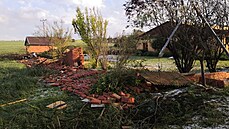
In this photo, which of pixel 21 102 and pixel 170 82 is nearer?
pixel 21 102

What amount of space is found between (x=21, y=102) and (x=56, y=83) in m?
2.05

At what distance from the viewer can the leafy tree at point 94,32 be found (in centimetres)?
1259

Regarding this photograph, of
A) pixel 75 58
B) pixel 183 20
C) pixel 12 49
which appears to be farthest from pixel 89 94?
pixel 12 49

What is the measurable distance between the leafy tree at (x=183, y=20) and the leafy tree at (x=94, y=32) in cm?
279

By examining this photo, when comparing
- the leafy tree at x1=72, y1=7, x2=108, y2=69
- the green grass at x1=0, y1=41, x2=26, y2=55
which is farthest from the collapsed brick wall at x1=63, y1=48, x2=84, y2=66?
the green grass at x1=0, y1=41, x2=26, y2=55

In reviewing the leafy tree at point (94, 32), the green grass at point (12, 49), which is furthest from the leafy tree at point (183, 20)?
the green grass at point (12, 49)

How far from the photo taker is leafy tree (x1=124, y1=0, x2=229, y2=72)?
8375 millimetres

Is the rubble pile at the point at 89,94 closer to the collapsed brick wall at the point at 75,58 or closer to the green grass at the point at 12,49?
the collapsed brick wall at the point at 75,58

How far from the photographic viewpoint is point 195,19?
802 centimetres

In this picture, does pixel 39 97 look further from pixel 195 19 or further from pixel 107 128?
pixel 195 19

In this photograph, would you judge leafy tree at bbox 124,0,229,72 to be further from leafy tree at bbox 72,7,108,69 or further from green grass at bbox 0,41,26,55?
green grass at bbox 0,41,26,55

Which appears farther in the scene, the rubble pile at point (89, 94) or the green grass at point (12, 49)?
the green grass at point (12, 49)

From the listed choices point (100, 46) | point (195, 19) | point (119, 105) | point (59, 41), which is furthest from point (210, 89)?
point (59, 41)

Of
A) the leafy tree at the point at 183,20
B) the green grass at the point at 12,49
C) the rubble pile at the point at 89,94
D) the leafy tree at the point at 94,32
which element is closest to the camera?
the rubble pile at the point at 89,94
